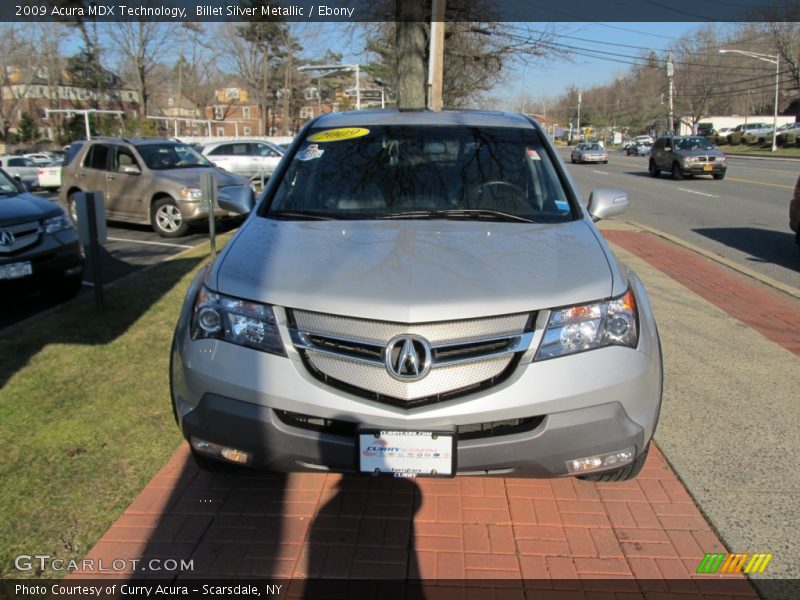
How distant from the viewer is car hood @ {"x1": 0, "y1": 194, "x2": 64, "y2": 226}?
617 centimetres

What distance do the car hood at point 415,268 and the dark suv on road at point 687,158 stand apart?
24.4 meters

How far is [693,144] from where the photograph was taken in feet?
86.5

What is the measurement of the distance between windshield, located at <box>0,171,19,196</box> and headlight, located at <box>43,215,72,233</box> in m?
0.62

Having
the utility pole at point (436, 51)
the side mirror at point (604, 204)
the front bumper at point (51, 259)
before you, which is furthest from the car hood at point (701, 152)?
the front bumper at point (51, 259)

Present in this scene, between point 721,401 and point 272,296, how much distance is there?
123 inches

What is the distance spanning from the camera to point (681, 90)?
270 ft

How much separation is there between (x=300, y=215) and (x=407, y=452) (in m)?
1.55

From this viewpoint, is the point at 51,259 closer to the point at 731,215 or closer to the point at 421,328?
the point at 421,328

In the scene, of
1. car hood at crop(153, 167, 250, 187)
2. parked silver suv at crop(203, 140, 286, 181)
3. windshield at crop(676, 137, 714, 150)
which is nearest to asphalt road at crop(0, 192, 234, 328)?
car hood at crop(153, 167, 250, 187)

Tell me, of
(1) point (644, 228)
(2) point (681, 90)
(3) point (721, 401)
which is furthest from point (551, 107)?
(3) point (721, 401)

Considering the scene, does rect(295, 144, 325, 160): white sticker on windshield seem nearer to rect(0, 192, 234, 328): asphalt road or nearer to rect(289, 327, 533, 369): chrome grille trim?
Answer: rect(289, 327, 533, 369): chrome grille trim

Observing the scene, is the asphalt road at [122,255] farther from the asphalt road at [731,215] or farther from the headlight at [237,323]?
the asphalt road at [731,215]

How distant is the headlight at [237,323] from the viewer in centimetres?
261

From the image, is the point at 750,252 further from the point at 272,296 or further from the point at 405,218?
the point at 272,296
